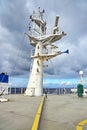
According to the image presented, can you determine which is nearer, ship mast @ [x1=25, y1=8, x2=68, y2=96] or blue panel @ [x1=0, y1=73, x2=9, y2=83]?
blue panel @ [x1=0, y1=73, x2=9, y2=83]

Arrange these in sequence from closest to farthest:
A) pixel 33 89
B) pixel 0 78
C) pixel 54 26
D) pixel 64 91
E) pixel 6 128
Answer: pixel 6 128
pixel 0 78
pixel 33 89
pixel 54 26
pixel 64 91

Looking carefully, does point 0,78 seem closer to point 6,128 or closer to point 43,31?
point 6,128

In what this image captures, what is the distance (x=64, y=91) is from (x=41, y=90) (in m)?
8.79

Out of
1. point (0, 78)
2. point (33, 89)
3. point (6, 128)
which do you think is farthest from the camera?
point (33, 89)

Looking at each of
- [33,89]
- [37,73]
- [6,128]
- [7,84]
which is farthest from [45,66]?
[6,128]

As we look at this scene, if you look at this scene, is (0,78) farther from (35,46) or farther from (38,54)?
(35,46)

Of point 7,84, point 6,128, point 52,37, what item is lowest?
point 6,128

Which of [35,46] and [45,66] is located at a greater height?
[35,46]

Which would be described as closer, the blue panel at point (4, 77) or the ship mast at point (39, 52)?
the blue panel at point (4, 77)

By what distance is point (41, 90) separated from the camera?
2897 cm

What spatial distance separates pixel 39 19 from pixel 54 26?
2836mm

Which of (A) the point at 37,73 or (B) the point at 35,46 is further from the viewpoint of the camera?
(B) the point at 35,46

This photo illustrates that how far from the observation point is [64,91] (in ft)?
120

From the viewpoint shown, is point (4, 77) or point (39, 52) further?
point (39, 52)
